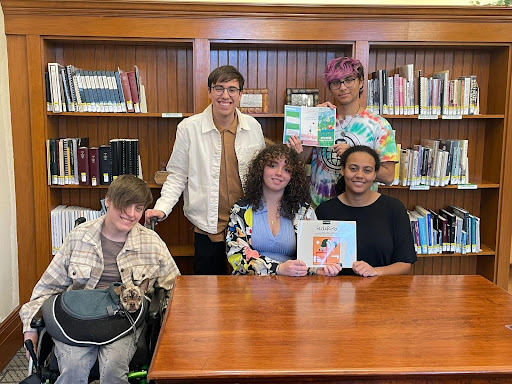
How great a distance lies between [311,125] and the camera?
2664 mm

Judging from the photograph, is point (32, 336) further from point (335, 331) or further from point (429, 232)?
point (429, 232)

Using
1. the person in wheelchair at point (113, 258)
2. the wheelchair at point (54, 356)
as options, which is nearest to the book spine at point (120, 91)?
the person in wheelchair at point (113, 258)

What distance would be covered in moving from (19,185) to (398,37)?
2629 mm

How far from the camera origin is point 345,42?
3277 mm

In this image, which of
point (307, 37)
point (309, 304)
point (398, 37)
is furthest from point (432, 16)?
point (309, 304)

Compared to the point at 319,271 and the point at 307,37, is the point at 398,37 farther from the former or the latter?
the point at 319,271

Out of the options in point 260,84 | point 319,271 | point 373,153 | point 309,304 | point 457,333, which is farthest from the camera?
point 260,84

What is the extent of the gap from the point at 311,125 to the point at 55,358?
5.33 ft

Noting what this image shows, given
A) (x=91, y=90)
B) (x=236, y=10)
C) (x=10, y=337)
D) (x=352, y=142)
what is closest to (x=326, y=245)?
(x=352, y=142)

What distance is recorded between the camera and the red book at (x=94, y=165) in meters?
3.31

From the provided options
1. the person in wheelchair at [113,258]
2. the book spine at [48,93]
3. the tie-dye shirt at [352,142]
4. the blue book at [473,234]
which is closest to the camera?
the person in wheelchair at [113,258]

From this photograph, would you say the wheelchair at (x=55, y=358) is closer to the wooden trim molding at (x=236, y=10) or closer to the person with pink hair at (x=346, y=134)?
the person with pink hair at (x=346, y=134)

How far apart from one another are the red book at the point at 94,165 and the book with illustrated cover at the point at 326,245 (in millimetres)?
1721

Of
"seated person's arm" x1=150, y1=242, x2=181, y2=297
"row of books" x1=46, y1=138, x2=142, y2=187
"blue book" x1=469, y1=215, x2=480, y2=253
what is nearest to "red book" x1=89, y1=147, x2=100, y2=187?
"row of books" x1=46, y1=138, x2=142, y2=187
